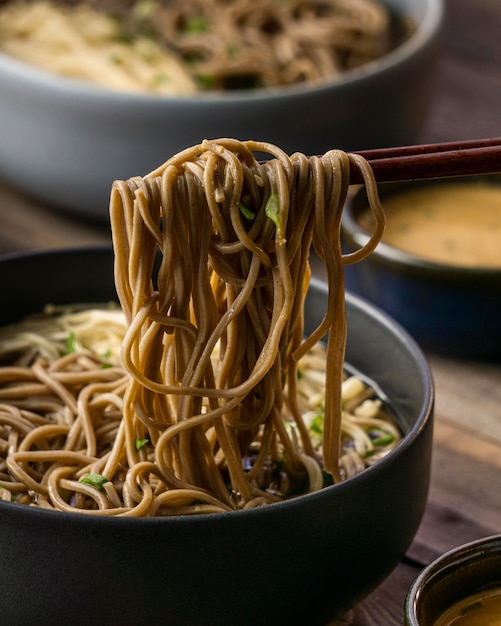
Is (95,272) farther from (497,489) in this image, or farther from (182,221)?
(497,489)

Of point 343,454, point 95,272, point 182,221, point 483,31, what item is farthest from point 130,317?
point 483,31

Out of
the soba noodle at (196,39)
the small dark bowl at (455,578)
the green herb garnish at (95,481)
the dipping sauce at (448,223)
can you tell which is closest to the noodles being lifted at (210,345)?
the green herb garnish at (95,481)

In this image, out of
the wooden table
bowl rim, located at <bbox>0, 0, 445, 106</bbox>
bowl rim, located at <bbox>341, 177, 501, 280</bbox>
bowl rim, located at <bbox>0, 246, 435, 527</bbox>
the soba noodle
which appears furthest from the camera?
the soba noodle

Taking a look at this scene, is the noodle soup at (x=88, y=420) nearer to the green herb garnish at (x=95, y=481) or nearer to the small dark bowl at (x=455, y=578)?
the green herb garnish at (x=95, y=481)

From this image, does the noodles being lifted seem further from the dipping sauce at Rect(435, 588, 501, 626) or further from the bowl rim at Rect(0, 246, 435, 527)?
the dipping sauce at Rect(435, 588, 501, 626)

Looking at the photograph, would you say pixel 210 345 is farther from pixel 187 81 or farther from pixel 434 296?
pixel 187 81

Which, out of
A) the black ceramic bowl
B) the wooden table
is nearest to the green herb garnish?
the black ceramic bowl

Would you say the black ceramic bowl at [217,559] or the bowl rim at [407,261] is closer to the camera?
the black ceramic bowl at [217,559]

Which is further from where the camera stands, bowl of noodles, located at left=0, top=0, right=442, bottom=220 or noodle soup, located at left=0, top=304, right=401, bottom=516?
bowl of noodles, located at left=0, top=0, right=442, bottom=220
